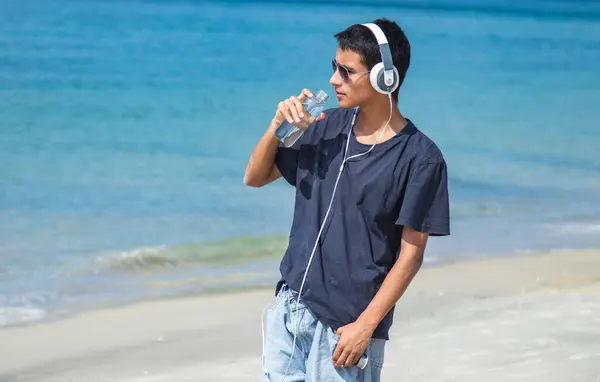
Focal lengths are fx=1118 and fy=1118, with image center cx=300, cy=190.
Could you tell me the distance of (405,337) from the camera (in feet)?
20.0

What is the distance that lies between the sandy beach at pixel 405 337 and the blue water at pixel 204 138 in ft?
1.70

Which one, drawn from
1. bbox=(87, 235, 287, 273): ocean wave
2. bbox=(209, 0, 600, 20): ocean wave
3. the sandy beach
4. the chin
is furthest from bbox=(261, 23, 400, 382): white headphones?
bbox=(209, 0, 600, 20): ocean wave

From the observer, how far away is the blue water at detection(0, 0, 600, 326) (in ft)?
27.5

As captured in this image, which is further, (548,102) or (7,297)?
(548,102)

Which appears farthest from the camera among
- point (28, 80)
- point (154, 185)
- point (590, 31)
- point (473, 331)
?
point (590, 31)

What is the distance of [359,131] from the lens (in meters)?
3.38

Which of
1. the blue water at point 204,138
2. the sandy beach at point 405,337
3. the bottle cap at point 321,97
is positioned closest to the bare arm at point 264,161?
the bottle cap at point 321,97

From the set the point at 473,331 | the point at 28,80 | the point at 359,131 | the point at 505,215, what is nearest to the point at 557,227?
the point at 505,215

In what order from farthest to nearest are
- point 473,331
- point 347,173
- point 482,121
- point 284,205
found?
point 482,121
point 284,205
point 473,331
point 347,173

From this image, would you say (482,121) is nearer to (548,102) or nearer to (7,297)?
(548,102)

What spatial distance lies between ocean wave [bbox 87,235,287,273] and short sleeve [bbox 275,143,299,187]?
15.4 ft

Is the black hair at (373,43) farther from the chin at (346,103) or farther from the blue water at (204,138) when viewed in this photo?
the blue water at (204,138)

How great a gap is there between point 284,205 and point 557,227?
238 cm

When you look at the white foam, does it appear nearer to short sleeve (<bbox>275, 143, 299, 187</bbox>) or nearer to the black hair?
short sleeve (<bbox>275, 143, 299, 187</bbox>)
